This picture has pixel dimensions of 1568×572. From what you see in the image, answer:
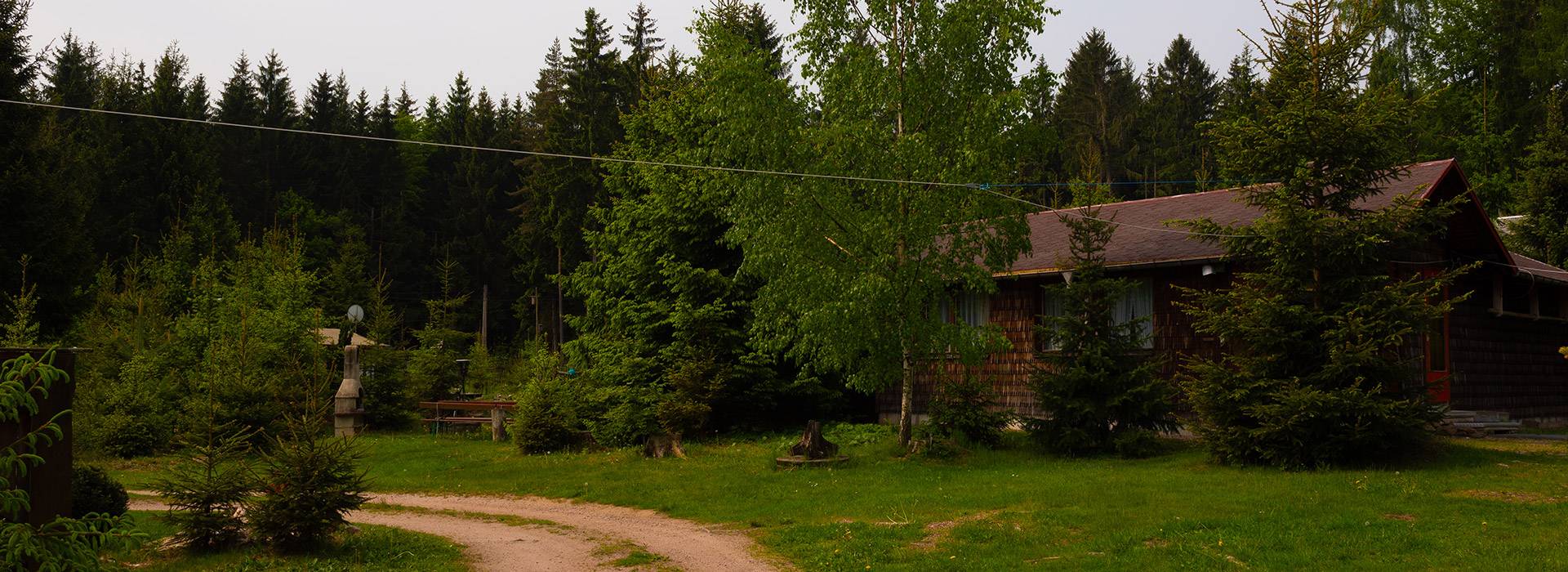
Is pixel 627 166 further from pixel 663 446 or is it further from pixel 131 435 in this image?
pixel 131 435

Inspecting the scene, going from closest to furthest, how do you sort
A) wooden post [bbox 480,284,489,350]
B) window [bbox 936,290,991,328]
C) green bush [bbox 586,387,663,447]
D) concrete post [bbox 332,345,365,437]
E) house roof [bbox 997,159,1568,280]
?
1. house roof [bbox 997,159,1568,280]
2. green bush [bbox 586,387,663,447]
3. window [bbox 936,290,991,328]
4. concrete post [bbox 332,345,365,437]
5. wooden post [bbox 480,284,489,350]

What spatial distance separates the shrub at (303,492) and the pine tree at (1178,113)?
51.5 m

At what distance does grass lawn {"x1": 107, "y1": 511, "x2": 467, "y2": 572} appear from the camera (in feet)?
33.4

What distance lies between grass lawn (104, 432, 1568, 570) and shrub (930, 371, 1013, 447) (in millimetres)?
661

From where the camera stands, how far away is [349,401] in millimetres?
26578

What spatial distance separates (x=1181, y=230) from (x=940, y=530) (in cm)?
1215

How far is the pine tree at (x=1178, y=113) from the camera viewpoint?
56.9 m

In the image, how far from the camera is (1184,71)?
66.3 metres

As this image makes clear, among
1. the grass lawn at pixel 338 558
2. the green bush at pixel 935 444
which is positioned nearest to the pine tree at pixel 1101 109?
the green bush at pixel 935 444

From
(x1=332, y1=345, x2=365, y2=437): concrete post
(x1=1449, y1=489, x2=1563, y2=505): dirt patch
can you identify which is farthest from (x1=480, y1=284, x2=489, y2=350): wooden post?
(x1=1449, y1=489, x2=1563, y2=505): dirt patch

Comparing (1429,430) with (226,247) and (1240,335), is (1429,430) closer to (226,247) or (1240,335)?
(1240,335)

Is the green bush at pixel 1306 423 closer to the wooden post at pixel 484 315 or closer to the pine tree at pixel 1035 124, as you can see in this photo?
the pine tree at pixel 1035 124

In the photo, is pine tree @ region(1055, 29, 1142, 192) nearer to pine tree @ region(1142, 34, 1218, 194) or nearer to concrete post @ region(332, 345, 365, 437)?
pine tree @ region(1142, 34, 1218, 194)

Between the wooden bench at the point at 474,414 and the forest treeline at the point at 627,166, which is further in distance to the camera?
the wooden bench at the point at 474,414
